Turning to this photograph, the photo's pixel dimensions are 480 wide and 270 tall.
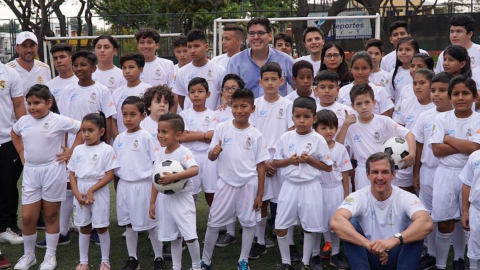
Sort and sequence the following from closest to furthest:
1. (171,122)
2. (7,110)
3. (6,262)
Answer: (171,122)
(6,262)
(7,110)

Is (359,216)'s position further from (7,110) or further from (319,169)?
(7,110)

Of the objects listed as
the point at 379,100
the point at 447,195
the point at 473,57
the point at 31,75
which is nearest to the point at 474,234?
the point at 447,195

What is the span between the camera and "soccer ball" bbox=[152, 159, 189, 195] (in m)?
4.98

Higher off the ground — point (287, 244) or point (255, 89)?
point (255, 89)

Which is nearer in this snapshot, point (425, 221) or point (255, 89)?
point (425, 221)

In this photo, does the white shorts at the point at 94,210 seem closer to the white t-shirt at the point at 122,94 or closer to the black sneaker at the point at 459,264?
the white t-shirt at the point at 122,94

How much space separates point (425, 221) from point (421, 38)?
1310cm

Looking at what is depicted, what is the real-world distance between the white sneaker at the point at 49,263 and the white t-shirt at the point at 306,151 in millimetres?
2251

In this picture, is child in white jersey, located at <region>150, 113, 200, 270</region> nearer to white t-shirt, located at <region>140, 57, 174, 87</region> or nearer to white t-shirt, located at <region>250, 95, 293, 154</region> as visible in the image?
white t-shirt, located at <region>250, 95, 293, 154</region>

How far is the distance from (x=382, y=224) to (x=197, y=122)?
2009 millimetres

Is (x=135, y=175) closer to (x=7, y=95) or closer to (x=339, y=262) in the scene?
(x=7, y=95)

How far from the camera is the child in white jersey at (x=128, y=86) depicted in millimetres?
6363

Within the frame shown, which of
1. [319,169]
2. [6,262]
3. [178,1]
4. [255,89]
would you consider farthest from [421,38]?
[178,1]

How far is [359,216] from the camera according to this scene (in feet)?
16.2
